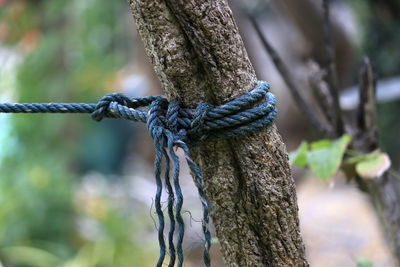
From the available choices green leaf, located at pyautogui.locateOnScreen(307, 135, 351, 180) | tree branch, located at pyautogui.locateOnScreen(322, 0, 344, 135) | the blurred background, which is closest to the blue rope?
green leaf, located at pyautogui.locateOnScreen(307, 135, 351, 180)

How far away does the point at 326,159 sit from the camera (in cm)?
85

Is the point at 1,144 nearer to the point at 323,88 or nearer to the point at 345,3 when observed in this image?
the point at 323,88

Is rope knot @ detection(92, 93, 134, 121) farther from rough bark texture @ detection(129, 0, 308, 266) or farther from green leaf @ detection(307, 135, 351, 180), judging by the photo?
green leaf @ detection(307, 135, 351, 180)

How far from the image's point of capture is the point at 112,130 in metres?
4.80

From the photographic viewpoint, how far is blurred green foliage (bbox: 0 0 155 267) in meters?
2.21

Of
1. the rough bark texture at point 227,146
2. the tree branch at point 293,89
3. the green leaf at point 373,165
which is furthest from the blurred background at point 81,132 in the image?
the rough bark texture at point 227,146

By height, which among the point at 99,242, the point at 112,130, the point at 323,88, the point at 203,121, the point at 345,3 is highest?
the point at 112,130

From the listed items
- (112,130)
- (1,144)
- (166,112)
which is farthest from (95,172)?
(166,112)

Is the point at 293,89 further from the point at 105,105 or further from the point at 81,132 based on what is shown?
the point at 81,132

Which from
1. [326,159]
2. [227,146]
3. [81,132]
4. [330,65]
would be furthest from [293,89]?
[81,132]

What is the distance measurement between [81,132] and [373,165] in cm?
258

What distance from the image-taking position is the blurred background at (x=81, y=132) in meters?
2.17

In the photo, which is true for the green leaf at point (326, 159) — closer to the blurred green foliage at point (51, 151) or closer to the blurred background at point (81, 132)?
the blurred background at point (81, 132)

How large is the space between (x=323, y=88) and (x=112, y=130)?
3.95 m
